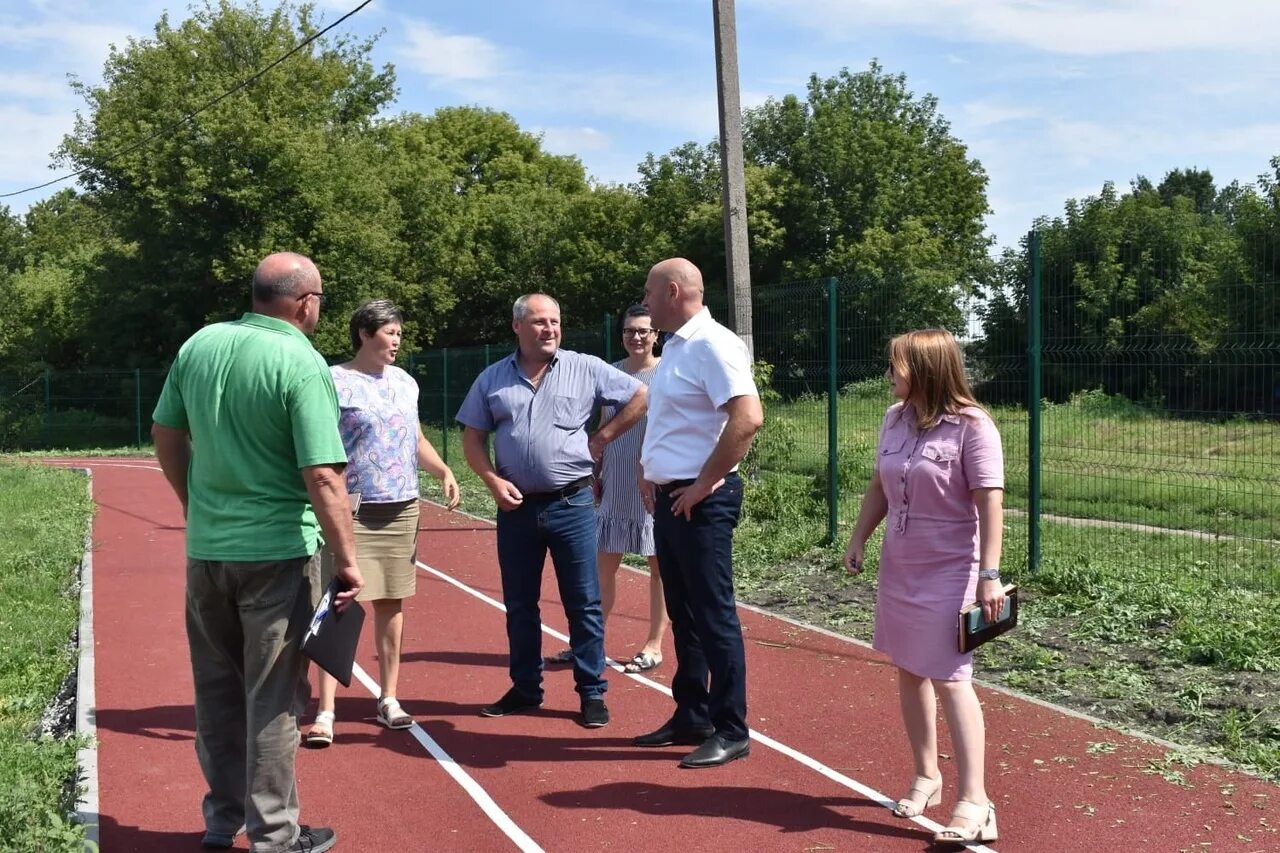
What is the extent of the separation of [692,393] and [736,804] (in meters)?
1.73

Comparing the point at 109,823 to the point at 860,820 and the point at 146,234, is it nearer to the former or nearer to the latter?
the point at 860,820

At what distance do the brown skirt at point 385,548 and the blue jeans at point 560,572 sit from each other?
0.48 metres

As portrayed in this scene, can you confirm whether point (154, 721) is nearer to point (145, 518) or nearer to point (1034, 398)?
point (1034, 398)

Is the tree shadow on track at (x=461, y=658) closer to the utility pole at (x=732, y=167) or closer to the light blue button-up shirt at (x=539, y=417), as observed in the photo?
the light blue button-up shirt at (x=539, y=417)

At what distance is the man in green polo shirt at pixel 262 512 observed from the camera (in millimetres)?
4293

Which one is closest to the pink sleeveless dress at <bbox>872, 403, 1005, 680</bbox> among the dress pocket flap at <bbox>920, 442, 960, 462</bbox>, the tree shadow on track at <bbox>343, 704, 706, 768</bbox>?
the dress pocket flap at <bbox>920, 442, 960, 462</bbox>

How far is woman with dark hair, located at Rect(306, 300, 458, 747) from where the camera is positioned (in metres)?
5.96

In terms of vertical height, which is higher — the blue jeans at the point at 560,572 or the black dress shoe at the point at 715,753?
the blue jeans at the point at 560,572

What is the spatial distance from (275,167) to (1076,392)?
30874 mm

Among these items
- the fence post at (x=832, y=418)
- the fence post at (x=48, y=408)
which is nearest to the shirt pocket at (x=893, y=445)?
the fence post at (x=832, y=418)

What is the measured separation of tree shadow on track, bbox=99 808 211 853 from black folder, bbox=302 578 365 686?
2.95 feet

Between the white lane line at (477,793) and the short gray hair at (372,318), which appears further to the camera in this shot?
the short gray hair at (372,318)

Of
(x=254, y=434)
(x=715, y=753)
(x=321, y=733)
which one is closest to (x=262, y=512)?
(x=254, y=434)

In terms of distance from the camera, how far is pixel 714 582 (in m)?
5.42
